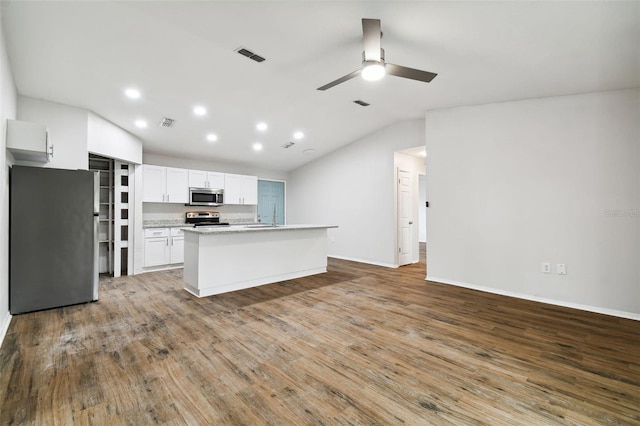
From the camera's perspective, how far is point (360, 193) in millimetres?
6688

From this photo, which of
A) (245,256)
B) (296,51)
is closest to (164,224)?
(245,256)

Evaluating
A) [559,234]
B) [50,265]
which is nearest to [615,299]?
[559,234]

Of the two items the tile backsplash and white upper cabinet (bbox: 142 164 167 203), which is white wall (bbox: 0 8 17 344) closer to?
white upper cabinet (bbox: 142 164 167 203)

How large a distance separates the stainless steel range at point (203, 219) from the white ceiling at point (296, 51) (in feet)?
7.86

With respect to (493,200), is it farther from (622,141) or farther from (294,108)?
(294,108)

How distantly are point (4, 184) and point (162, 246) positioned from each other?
2941 millimetres

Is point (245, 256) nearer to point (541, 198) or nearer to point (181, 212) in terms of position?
point (181, 212)

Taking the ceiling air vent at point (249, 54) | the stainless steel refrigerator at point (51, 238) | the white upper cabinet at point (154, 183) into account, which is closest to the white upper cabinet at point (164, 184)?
the white upper cabinet at point (154, 183)

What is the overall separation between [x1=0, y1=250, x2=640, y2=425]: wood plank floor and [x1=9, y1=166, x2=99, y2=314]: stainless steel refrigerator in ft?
0.83

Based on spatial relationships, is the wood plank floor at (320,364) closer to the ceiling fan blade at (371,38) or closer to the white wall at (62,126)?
the white wall at (62,126)

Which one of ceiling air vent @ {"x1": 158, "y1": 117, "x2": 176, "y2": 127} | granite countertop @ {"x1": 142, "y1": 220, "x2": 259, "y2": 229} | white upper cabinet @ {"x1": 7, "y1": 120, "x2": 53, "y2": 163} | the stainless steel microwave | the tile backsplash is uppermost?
ceiling air vent @ {"x1": 158, "y1": 117, "x2": 176, "y2": 127}

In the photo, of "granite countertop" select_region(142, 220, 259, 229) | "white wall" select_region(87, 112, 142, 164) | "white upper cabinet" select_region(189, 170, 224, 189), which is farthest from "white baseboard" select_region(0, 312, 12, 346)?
"white upper cabinet" select_region(189, 170, 224, 189)

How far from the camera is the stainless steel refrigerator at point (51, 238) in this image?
3.31 m

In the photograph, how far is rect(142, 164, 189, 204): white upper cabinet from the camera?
5.76m
